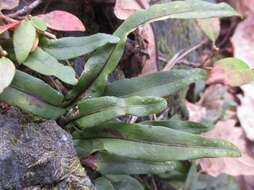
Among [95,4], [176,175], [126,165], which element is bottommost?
[176,175]

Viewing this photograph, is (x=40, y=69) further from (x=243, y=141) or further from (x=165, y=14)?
(x=243, y=141)

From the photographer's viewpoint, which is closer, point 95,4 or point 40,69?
point 40,69

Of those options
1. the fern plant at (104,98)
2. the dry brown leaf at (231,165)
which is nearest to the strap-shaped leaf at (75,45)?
the fern plant at (104,98)

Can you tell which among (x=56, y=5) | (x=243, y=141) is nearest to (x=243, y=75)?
(x=243, y=141)

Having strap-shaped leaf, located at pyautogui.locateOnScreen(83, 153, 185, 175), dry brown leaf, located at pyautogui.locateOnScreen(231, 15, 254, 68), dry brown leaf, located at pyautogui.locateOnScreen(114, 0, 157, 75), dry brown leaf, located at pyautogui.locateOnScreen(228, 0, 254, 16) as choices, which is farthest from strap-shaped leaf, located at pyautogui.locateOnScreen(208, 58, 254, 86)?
dry brown leaf, located at pyautogui.locateOnScreen(228, 0, 254, 16)

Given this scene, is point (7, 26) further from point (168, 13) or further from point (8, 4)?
point (168, 13)

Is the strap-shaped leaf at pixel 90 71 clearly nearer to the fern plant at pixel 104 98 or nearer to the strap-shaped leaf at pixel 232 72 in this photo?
the fern plant at pixel 104 98
